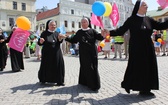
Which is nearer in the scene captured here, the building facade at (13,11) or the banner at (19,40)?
the banner at (19,40)

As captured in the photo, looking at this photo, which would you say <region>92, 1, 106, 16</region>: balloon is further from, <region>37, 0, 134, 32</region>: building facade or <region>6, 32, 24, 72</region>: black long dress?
<region>37, 0, 134, 32</region>: building facade

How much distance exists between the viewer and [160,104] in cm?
453

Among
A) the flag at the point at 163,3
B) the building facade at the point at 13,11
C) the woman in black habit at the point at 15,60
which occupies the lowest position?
the woman in black habit at the point at 15,60

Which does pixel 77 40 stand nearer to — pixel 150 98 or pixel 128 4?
pixel 150 98

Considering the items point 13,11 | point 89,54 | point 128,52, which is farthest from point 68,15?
point 128,52

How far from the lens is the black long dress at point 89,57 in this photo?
19.0 feet

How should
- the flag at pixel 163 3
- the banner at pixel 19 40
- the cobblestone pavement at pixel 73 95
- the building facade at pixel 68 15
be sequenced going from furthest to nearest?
the building facade at pixel 68 15 < the banner at pixel 19 40 < the flag at pixel 163 3 < the cobblestone pavement at pixel 73 95

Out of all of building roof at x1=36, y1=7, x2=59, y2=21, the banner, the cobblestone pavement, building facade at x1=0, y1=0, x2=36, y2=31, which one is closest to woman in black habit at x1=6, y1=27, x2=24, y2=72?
the banner

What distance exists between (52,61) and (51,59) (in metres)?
0.07

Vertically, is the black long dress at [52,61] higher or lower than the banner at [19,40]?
lower

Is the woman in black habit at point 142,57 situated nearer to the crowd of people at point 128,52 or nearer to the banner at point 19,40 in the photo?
the crowd of people at point 128,52

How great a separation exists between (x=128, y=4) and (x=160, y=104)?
76.7 meters

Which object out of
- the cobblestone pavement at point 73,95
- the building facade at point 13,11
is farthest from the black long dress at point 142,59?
the building facade at point 13,11

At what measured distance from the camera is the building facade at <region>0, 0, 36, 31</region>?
1666 inches
